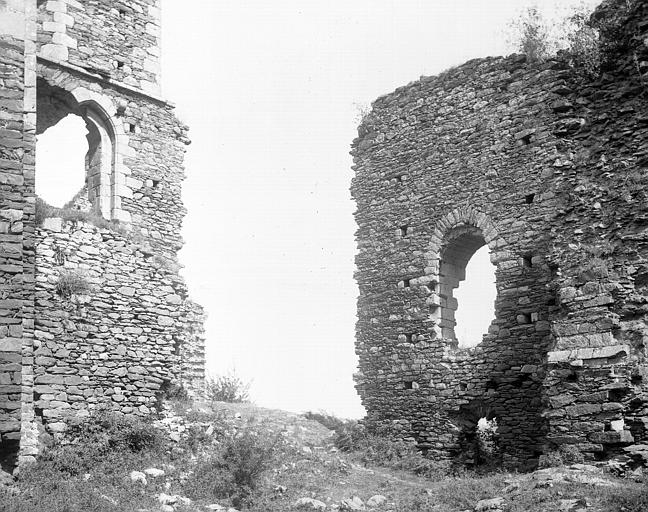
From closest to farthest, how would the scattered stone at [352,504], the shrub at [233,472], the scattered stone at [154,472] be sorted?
1. the scattered stone at [352,504]
2. the shrub at [233,472]
3. the scattered stone at [154,472]

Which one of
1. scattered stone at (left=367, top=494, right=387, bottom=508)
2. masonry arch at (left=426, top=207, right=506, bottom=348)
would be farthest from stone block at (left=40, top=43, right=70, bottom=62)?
scattered stone at (left=367, top=494, right=387, bottom=508)

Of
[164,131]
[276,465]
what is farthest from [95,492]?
[164,131]

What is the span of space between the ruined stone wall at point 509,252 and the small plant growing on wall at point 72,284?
567 cm

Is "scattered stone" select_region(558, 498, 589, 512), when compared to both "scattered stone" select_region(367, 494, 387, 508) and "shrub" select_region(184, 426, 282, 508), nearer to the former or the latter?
"scattered stone" select_region(367, 494, 387, 508)

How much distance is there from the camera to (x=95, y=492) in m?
12.2

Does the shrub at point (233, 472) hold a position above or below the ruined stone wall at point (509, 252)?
below

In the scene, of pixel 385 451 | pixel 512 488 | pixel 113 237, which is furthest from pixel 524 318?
pixel 113 237

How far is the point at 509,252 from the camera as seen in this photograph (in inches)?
618

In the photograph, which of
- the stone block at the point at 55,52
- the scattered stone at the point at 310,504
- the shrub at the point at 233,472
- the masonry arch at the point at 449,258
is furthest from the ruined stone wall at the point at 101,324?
the masonry arch at the point at 449,258

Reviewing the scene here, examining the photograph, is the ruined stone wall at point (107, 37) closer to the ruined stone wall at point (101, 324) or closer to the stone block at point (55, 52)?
the stone block at point (55, 52)

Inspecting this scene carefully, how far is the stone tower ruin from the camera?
1412 cm

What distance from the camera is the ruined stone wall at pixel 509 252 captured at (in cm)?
1255

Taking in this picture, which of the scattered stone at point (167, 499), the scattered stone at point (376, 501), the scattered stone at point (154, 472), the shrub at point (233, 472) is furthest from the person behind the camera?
the scattered stone at point (154, 472)

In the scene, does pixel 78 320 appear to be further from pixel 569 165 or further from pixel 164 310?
pixel 569 165
